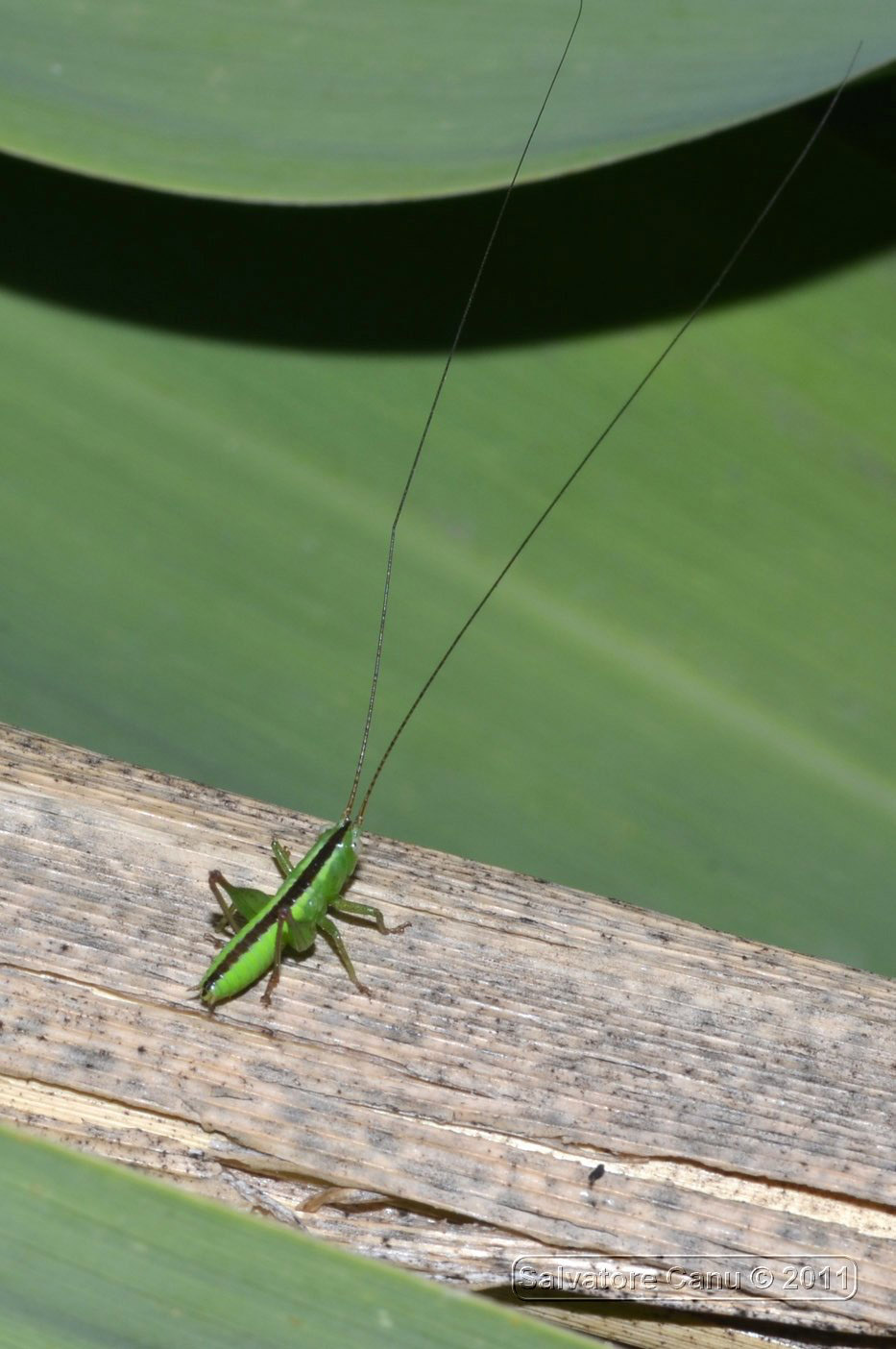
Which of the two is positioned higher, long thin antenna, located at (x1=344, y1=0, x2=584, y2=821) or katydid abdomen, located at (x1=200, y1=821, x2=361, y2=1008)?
long thin antenna, located at (x1=344, y1=0, x2=584, y2=821)

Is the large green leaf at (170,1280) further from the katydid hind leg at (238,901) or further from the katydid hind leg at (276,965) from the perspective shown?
the katydid hind leg at (238,901)

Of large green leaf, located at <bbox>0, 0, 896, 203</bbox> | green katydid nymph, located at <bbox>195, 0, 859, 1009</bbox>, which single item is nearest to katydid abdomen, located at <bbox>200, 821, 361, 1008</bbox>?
green katydid nymph, located at <bbox>195, 0, 859, 1009</bbox>

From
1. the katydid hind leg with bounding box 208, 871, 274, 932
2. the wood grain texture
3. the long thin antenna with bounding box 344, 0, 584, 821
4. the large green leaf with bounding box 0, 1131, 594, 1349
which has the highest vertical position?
the long thin antenna with bounding box 344, 0, 584, 821

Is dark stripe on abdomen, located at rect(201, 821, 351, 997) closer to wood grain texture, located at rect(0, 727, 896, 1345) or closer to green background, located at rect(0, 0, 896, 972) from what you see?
wood grain texture, located at rect(0, 727, 896, 1345)

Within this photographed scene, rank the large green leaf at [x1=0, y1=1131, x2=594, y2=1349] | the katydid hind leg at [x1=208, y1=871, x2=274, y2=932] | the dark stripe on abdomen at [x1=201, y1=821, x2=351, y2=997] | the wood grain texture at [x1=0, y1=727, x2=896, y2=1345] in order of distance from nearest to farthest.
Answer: the large green leaf at [x1=0, y1=1131, x2=594, y2=1349] → the wood grain texture at [x1=0, y1=727, x2=896, y2=1345] → the dark stripe on abdomen at [x1=201, y1=821, x2=351, y2=997] → the katydid hind leg at [x1=208, y1=871, x2=274, y2=932]

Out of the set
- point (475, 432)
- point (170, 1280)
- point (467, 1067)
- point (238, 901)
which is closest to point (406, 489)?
point (475, 432)

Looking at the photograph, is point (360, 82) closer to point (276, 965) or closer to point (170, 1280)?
point (276, 965)
